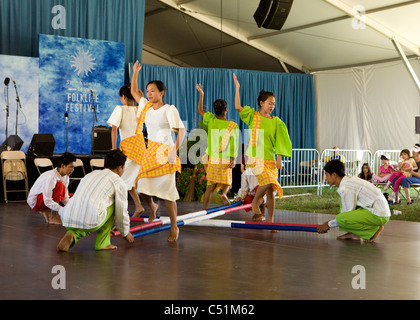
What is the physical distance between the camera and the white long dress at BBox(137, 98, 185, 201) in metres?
4.69

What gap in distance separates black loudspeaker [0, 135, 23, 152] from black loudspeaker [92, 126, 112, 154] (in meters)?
1.21

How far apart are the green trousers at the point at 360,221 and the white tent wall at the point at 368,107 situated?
897 centimetres

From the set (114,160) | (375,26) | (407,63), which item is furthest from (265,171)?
(407,63)

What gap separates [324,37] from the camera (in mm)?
13508

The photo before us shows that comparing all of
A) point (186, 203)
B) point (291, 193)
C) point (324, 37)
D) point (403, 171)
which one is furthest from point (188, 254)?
point (324, 37)

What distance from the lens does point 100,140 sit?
31.8 ft

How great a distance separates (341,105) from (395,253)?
11.3 meters

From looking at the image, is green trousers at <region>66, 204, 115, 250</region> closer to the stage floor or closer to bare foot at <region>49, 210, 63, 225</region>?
the stage floor

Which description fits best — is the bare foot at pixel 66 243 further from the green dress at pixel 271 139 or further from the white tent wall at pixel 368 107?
the white tent wall at pixel 368 107

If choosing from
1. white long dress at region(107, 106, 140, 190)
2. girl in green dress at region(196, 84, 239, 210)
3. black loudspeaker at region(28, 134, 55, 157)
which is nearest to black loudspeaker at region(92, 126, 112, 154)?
black loudspeaker at region(28, 134, 55, 157)

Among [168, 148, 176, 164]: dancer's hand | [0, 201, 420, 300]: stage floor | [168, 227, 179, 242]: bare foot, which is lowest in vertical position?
[0, 201, 420, 300]: stage floor

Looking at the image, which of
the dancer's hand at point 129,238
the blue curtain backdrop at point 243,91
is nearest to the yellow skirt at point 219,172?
the dancer's hand at point 129,238

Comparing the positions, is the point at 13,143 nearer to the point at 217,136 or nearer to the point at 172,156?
the point at 217,136
